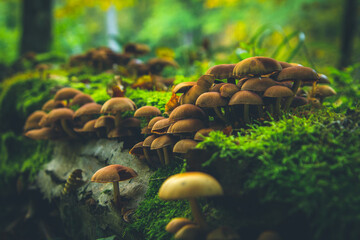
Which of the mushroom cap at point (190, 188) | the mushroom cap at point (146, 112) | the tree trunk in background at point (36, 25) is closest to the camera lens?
the mushroom cap at point (190, 188)

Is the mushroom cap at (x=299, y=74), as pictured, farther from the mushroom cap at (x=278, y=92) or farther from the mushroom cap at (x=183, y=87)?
the mushroom cap at (x=183, y=87)

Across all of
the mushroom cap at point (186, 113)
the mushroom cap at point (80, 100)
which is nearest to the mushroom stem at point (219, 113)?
the mushroom cap at point (186, 113)

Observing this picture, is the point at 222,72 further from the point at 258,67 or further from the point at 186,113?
the point at 186,113

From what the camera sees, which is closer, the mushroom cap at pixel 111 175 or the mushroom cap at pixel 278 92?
the mushroom cap at pixel 278 92

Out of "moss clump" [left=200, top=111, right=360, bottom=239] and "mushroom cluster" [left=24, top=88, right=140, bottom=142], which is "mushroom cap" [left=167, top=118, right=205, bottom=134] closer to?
"moss clump" [left=200, top=111, right=360, bottom=239]

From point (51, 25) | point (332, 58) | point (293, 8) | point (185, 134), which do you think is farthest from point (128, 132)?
point (293, 8)

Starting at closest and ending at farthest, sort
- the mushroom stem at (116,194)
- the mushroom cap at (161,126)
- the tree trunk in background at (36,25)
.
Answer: the mushroom cap at (161,126) < the mushroom stem at (116,194) < the tree trunk in background at (36,25)

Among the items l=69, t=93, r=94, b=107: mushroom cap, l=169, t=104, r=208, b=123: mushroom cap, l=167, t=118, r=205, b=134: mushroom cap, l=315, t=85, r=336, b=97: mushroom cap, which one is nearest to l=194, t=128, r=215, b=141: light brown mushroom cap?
l=167, t=118, r=205, b=134: mushroom cap

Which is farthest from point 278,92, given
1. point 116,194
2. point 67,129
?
point 67,129
